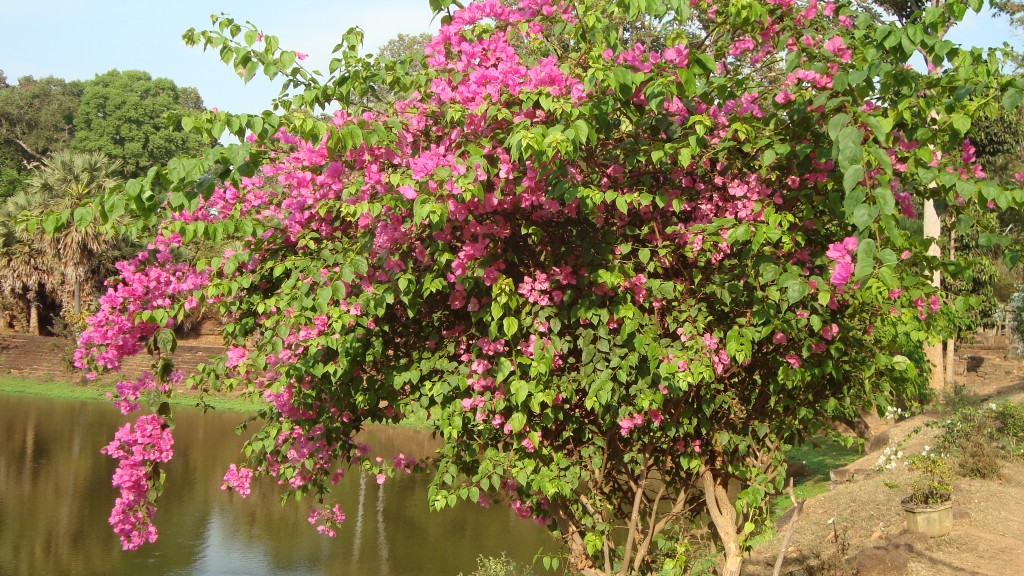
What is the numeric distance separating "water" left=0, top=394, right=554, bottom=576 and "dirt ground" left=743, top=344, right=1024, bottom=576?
3.49 meters

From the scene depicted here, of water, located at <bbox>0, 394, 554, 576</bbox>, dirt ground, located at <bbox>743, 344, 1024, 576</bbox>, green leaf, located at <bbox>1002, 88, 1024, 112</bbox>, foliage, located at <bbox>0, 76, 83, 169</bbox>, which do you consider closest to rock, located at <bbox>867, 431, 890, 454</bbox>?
dirt ground, located at <bbox>743, 344, 1024, 576</bbox>

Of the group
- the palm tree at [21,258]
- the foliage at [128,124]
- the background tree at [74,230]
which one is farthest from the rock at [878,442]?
the foliage at [128,124]

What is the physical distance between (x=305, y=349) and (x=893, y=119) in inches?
97.6

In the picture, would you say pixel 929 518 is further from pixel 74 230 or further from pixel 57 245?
pixel 57 245

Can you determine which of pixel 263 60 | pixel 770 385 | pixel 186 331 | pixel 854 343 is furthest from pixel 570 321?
pixel 186 331

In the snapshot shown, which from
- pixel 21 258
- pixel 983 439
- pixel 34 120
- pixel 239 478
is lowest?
pixel 983 439

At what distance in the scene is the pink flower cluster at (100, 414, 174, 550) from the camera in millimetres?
4082

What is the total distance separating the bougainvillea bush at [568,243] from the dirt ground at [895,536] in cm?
298

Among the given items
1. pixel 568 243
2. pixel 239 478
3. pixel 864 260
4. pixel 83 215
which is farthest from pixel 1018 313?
pixel 83 215

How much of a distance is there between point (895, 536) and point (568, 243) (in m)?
5.80

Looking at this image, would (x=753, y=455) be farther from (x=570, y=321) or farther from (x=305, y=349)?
(x=305, y=349)

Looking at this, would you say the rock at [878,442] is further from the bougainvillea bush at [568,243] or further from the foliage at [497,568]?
the bougainvillea bush at [568,243]

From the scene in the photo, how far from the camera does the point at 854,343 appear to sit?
392 cm

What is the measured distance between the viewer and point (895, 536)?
797cm
